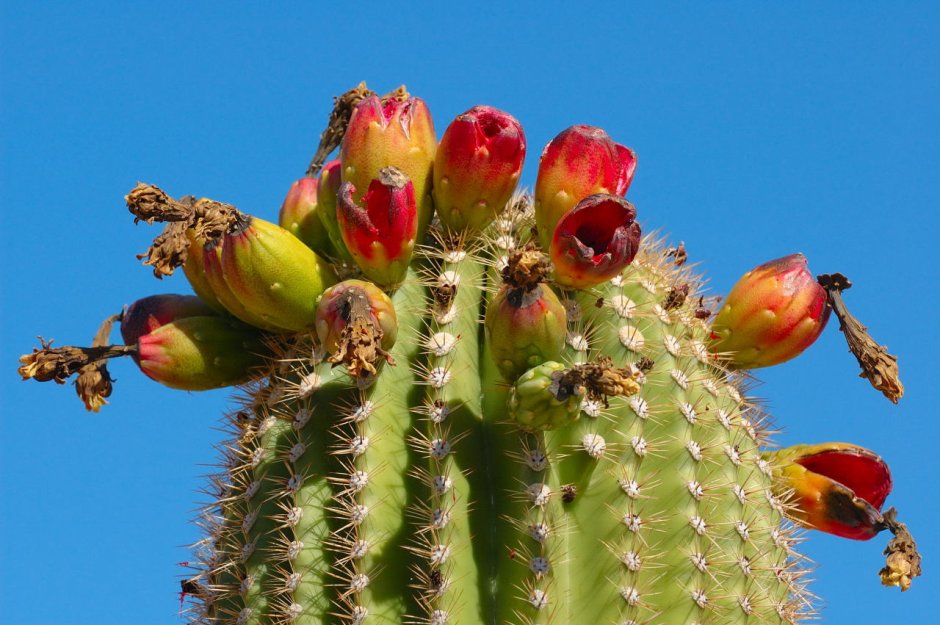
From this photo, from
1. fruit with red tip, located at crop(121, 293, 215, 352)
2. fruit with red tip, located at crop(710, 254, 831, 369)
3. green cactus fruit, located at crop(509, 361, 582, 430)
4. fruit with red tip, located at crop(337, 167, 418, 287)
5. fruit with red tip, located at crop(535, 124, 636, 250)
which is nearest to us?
green cactus fruit, located at crop(509, 361, 582, 430)

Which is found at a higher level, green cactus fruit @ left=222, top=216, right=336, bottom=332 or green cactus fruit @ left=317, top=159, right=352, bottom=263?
green cactus fruit @ left=317, top=159, right=352, bottom=263

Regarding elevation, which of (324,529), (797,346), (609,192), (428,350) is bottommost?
(324,529)

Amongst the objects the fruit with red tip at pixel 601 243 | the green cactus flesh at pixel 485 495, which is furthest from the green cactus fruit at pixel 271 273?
the fruit with red tip at pixel 601 243

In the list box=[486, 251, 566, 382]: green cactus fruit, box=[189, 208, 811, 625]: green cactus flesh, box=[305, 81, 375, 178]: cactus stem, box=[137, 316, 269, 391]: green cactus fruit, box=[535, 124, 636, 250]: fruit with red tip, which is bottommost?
box=[189, 208, 811, 625]: green cactus flesh

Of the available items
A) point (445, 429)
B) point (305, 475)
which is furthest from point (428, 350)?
point (305, 475)

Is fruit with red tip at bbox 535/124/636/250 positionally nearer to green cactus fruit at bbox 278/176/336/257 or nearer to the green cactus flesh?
the green cactus flesh

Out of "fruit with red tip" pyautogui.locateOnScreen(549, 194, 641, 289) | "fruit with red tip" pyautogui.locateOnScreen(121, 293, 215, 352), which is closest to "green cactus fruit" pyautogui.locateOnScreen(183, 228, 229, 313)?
"fruit with red tip" pyautogui.locateOnScreen(121, 293, 215, 352)

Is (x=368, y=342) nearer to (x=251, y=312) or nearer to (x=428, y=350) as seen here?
(x=428, y=350)

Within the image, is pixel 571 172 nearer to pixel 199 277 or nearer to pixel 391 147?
pixel 391 147
